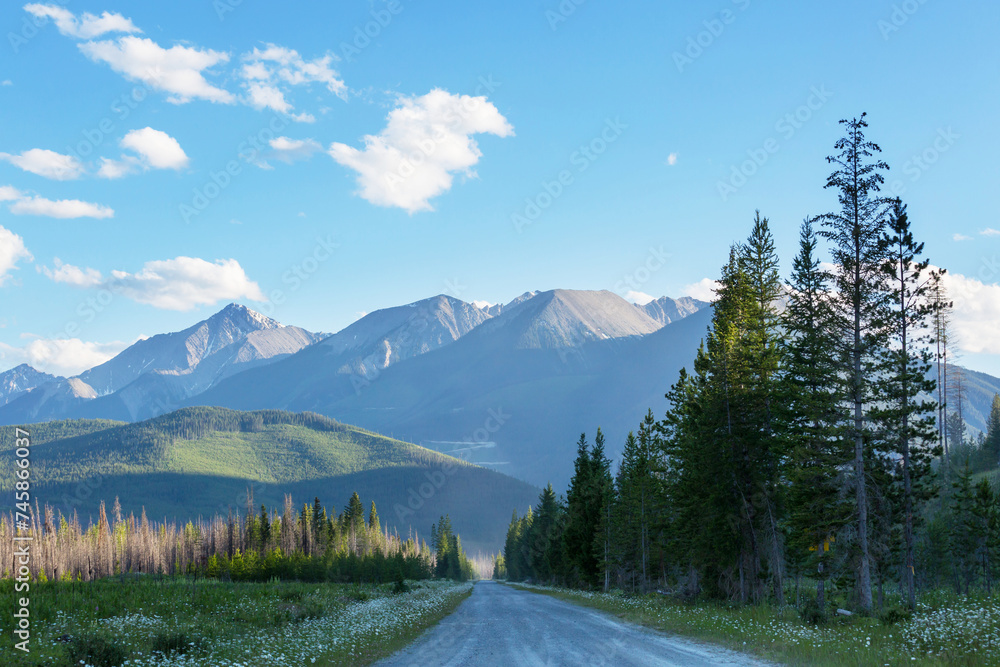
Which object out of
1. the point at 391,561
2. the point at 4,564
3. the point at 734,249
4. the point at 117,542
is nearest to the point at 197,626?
the point at 734,249

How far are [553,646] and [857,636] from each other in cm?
901

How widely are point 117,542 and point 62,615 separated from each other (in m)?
123

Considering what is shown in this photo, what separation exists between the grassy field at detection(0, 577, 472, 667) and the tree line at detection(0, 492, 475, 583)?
5450 cm

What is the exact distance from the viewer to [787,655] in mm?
16875

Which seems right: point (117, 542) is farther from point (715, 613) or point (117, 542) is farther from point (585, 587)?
point (715, 613)

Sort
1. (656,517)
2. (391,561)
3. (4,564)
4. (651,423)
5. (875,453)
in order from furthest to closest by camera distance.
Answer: (391,561)
(4,564)
(651,423)
(656,517)
(875,453)

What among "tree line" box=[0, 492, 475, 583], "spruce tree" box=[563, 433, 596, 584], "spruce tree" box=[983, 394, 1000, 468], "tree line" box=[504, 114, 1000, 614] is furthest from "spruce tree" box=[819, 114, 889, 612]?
"spruce tree" box=[983, 394, 1000, 468]

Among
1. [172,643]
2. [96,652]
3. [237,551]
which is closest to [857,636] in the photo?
[172,643]

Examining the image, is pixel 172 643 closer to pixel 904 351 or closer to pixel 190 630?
pixel 190 630

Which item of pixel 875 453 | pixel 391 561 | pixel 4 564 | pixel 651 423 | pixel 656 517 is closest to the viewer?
pixel 875 453

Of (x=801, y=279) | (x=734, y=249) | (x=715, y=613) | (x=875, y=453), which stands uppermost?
(x=734, y=249)

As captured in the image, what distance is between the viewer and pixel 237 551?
108062mm

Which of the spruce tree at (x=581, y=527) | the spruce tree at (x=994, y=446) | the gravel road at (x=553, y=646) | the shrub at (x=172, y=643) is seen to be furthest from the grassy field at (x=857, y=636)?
the spruce tree at (x=994, y=446)

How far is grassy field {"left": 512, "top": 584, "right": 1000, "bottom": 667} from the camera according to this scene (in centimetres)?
1500
